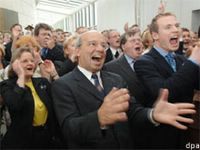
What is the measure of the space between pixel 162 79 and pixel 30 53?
118 cm

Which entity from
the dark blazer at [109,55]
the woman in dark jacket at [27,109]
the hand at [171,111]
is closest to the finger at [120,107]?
the hand at [171,111]

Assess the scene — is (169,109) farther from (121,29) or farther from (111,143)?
(121,29)

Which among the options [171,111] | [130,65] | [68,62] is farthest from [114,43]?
[171,111]

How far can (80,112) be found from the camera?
6.36 ft

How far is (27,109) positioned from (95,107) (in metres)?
0.66

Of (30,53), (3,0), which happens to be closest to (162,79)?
(30,53)

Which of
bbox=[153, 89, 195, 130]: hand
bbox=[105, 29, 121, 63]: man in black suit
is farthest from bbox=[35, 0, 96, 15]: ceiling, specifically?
bbox=[153, 89, 195, 130]: hand

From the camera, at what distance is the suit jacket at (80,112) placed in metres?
1.82

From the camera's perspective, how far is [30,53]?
2.69 meters

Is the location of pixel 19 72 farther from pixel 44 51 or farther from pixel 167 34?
pixel 44 51

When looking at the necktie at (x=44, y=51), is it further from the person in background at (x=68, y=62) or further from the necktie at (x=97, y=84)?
the necktie at (x=97, y=84)

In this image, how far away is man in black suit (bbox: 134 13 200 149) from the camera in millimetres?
1976

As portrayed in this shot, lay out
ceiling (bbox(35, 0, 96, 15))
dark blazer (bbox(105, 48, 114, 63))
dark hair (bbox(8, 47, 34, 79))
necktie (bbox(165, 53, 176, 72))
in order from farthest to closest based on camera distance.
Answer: ceiling (bbox(35, 0, 96, 15)) < dark blazer (bbox(105, 48, 114, 63)) < dark hair (bbox(8, 47, 34, 79)) < necktie (bbox(165, 53, 176, 72))

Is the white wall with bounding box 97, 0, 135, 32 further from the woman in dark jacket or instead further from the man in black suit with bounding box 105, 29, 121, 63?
the woman in dark jacket
